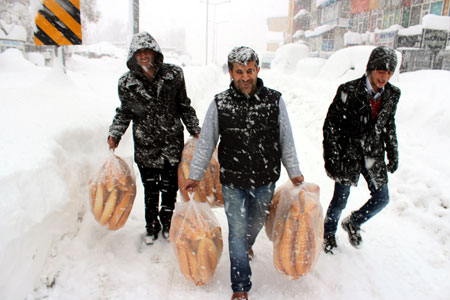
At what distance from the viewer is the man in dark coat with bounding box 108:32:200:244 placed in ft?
9.30

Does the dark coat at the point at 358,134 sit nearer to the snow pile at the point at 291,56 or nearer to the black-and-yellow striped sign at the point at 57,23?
the black-and-yellow striped sign at the point at 57,23

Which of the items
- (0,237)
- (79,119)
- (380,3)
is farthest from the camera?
(380,3)

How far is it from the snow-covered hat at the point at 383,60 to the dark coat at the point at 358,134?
0.59 feet

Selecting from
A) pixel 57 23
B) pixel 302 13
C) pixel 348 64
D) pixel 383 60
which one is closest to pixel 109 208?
pixel 383 60

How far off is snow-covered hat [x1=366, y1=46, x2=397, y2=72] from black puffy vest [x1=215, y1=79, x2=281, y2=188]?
3.18ft

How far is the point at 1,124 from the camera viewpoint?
2.83 metres

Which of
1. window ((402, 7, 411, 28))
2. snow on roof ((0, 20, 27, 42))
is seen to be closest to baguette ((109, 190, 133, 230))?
window ((402, 7, 411, 28))

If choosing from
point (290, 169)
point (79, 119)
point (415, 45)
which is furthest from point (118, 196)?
point (415, 45)

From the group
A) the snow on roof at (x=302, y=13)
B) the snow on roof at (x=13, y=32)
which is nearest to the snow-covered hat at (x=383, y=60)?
the snow on roof at (x=13, y=32)

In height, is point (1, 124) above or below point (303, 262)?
above

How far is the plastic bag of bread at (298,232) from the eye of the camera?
2.42 m

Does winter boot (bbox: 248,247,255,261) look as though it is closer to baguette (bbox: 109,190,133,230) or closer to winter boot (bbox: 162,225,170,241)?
winter boot (bbox: 162,225,170,241)

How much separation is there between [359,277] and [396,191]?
200 centimetres

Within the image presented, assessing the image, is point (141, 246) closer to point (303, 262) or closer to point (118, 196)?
point (118, 196)
